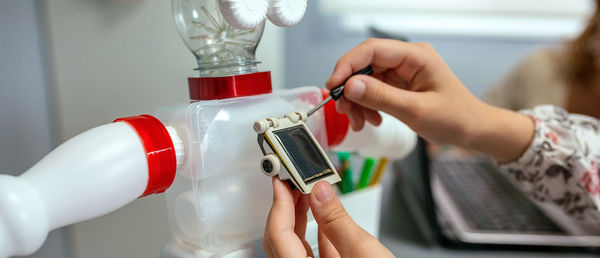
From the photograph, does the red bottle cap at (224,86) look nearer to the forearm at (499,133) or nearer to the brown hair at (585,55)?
the forearm at (499,133)

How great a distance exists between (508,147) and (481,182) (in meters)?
0.37

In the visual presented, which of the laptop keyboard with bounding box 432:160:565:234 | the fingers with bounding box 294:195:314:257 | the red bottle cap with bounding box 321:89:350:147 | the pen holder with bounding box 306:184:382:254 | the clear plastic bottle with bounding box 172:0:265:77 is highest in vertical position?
the clear plastic bottle with bounding box 172:0:265:77

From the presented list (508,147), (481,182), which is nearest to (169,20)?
(508,147)

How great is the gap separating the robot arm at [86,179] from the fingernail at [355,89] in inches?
7.2

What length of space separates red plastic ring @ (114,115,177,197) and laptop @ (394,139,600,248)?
420 millimetres

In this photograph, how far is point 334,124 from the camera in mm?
450

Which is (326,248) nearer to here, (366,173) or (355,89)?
(355,89)

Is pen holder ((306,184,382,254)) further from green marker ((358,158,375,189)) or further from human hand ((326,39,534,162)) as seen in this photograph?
human hand ((326,39,534,162))

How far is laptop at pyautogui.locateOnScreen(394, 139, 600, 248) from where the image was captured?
0.62 meters

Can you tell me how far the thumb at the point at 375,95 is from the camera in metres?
0.41

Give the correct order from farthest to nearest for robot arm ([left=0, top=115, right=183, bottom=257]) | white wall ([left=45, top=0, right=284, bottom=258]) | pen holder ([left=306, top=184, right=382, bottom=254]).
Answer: pen holder ([left=306, top=184, right=382, bottom=254]) → white wall ([left=45, top=0, right=284, bottom=258]) → robot arm ([left=0, top=115, right=183, bottom=257])

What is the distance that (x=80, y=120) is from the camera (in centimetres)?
35

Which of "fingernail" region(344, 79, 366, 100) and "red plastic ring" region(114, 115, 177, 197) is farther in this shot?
"fingernail" region(344, 79, 366, 100)

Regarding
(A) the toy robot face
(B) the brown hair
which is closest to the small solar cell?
(A) the toy robot face
